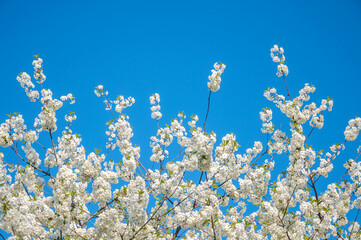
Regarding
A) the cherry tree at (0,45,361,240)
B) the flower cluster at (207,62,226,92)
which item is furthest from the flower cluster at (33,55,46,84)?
the flower cluster at (207,62,226,92)

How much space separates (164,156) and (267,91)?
3.91 meters

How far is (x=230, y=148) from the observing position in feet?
24.2

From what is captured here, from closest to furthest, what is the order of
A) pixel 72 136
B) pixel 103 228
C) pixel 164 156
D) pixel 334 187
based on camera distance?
pixel 103 228, pixel 72 136, pixel 334 187, pixel 164 156

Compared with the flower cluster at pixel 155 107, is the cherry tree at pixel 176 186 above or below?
below

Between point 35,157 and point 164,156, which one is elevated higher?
point 164,156

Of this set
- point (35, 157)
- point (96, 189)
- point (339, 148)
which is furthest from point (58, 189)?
point (339, 148)

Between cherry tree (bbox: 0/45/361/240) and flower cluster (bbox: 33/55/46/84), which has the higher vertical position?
flower cluster (bbox: 33/55/46/84)

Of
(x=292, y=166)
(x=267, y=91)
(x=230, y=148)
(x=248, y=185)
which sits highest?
(x=267, y=91)

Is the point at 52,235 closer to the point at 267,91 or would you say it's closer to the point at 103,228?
the point at 103,228

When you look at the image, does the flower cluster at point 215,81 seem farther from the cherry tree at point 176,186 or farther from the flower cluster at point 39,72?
the flower cluster at point 39,72

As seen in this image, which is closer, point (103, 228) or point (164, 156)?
point (103, 228)

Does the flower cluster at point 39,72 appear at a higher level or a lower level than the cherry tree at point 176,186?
higher

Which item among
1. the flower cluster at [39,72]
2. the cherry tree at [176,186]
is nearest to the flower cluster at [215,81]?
the cherry tree at [176,186]

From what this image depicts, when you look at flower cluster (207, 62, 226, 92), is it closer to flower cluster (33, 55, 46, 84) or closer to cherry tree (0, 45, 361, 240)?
cherry tree (0, 45, 361, 240)
